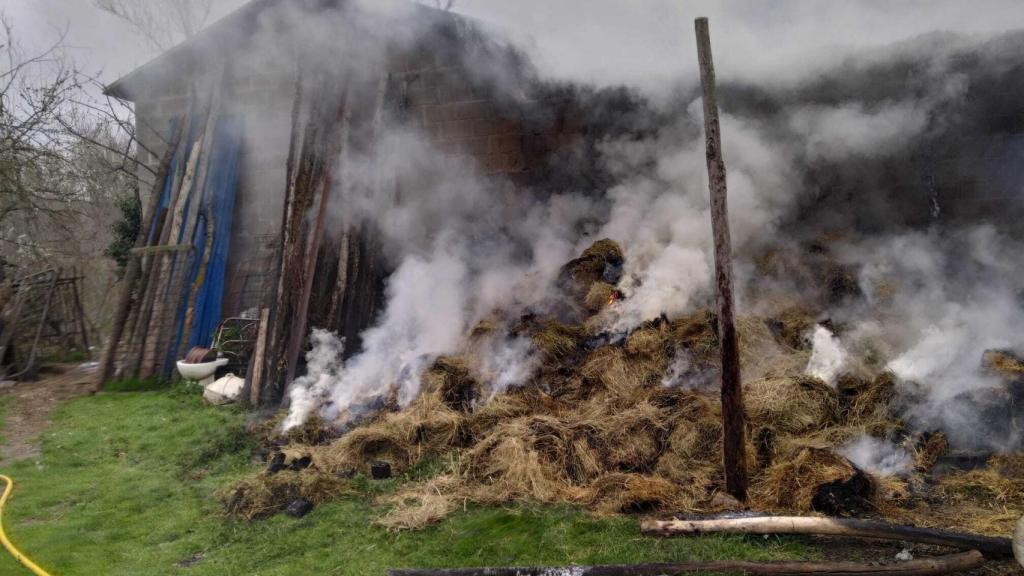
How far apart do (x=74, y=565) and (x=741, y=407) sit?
4.96 m

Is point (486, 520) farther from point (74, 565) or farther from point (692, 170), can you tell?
point (692, 170)

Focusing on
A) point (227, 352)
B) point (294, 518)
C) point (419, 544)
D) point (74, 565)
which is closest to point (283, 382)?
point (227, 352)

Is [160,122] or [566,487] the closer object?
[566,487]

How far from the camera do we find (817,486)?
15.6 ft

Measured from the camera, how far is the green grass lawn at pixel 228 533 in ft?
14.9

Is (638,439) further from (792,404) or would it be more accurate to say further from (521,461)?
(792,404)

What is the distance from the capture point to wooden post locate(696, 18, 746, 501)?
193 inches

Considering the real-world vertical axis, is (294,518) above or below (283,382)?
below

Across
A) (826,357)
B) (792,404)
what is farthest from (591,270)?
(792,404)

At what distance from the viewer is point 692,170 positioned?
9312 millimetres

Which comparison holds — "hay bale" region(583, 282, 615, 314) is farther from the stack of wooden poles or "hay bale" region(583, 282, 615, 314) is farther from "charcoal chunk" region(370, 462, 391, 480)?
the stack of wooden poles

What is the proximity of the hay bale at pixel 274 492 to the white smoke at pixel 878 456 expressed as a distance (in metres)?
4.35

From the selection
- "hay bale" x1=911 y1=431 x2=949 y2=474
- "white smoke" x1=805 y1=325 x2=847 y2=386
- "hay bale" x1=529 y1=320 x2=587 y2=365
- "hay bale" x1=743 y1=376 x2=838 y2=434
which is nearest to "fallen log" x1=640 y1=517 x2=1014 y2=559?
"hay bale" x1=911 y1=431 x2=949 y2=474

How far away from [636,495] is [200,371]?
7.31 meters
